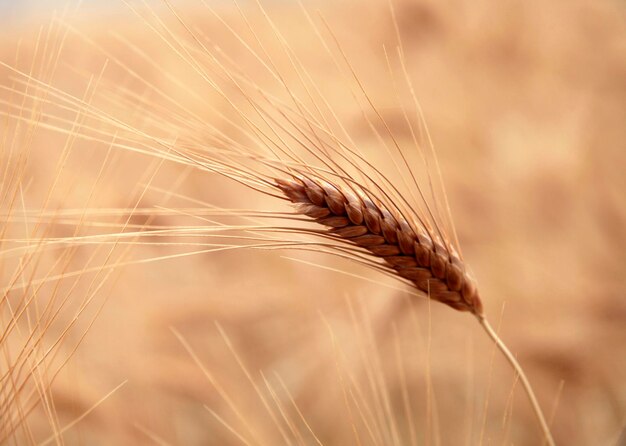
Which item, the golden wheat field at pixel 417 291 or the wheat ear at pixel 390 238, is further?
the golden wheat field at pixel 417 291

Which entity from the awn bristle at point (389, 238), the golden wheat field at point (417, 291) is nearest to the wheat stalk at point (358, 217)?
the awn bristle at point (389, 238)

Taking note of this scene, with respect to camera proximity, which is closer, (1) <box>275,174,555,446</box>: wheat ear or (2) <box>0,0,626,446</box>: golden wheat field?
(1) <box>275,174,555,446</box>: wheat ear

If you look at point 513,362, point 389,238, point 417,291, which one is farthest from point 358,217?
point 417,291

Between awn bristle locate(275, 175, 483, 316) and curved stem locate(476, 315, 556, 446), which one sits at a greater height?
awn bristle locate(275, 175, 483, 316)

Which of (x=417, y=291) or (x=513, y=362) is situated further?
(x=417, y=291)

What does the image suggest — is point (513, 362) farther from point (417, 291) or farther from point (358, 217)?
point (417, 291)

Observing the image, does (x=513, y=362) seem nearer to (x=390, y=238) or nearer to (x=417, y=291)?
(x=390, y=238)

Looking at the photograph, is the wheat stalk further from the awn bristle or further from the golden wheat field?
the golden wheat field

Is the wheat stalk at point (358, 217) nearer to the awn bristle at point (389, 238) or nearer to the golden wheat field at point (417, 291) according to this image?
the awn bristle at point (389, 238)

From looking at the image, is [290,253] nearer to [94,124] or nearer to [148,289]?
[148,289]

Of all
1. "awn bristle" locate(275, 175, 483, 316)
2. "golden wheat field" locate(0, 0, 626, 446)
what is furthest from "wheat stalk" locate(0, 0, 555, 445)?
"golden wheat field" locate(0, 0, 626, 446)
